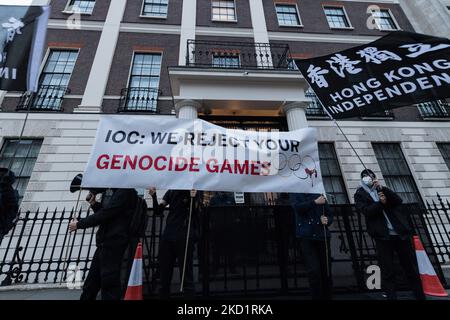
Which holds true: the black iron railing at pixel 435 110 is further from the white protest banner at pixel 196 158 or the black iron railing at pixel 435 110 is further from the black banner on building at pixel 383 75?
the white protest banner at pixel 196 158

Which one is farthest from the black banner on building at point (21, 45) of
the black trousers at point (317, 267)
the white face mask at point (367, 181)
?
the white face mask at point (367, 181)

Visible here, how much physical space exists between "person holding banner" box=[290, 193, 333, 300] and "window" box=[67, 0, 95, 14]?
1444 cm

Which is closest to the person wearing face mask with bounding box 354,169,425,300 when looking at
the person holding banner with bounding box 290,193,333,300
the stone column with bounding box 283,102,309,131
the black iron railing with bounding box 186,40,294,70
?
the person holding banner with bounding box 290,193,333,300

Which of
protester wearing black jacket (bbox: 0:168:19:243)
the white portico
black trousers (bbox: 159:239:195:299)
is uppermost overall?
the white portico

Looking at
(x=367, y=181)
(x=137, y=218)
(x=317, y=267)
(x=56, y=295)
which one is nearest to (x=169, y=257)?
(x=137, y=218)

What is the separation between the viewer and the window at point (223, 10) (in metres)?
12.7

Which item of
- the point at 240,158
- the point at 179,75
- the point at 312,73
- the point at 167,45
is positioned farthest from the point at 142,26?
the point at 240,158

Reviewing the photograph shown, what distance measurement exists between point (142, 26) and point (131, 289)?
488 inches

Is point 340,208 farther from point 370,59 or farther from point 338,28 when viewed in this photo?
point 338,28

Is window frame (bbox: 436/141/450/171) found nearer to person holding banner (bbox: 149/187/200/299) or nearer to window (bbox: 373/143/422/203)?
window (bbox: 373/143/422/203)

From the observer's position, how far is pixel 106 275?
3.04 metres

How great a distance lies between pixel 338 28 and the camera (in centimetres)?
1284

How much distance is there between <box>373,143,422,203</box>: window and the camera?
9062 mm

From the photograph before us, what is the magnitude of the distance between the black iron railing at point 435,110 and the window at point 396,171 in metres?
2.40
